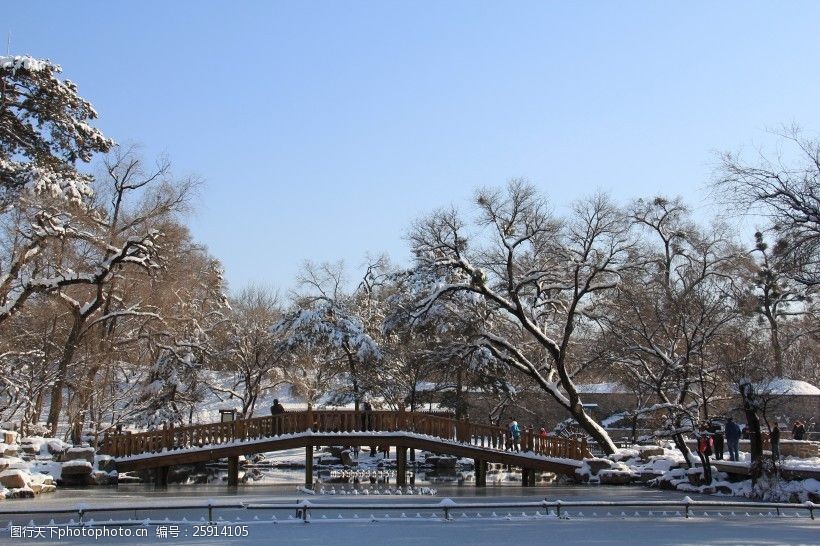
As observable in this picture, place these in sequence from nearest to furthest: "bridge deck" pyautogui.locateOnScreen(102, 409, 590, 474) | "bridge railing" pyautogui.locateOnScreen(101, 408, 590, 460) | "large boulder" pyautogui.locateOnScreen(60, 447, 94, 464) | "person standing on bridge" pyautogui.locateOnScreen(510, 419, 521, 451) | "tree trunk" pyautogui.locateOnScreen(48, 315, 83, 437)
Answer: "large boulder" pyautogui.locateOnScreen(60, 447, 94, 464)
"bridge deck" pyautogui.locateOnScreen(102, 409, 590, 474)
"bridge railing" pyautogui.locateOnScreen(101, 408, 590, 460)
"person standing on bridge" pyautogui.locateOnScreen(510, 419, 521, 451)
"tree trunk" pyautogui.locateOnScreen(48, 315, 83, 437)

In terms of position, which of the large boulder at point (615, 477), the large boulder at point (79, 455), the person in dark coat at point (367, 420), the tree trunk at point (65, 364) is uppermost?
the tree trunk at point (65, 364)

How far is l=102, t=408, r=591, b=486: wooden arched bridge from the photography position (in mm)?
27375

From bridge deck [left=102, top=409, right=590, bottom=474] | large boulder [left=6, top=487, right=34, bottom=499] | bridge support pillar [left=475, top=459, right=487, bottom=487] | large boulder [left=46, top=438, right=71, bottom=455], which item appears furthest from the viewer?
bridge support pillar [left=475, top=459, right=487, bottom=487]

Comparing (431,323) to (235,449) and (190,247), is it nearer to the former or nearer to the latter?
(235,449)

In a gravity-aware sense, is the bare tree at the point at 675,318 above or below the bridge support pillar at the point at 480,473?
above

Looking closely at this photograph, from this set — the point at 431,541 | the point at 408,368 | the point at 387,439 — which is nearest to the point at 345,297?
the point at 408,368

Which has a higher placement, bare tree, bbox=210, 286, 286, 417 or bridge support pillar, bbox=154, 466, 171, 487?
bare tree, bbox=210, 286, 286, 417

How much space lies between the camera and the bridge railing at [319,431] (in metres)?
27.6

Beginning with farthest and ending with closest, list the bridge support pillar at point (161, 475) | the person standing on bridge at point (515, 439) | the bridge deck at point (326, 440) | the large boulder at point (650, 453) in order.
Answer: the large boulder at point (650, 453) < the person standing on bridge at point (515, 439) < the bridge support pillar at point (161, 475) < the bridge deck at point (326, 440)

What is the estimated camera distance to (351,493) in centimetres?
2262

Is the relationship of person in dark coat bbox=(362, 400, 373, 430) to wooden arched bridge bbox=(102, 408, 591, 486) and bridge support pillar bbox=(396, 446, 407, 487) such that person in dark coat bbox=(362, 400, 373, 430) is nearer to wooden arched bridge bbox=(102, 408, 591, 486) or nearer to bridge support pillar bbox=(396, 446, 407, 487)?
wooden arched bridge bbox=(102, 408, 591, 486)

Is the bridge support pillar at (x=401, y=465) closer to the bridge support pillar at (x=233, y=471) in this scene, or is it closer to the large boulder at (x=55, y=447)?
the bridge support pillar at (x=233, y=471)

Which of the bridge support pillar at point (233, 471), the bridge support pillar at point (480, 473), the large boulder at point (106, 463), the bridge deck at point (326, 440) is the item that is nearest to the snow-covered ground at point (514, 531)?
the bridge deck at point (326, 440)

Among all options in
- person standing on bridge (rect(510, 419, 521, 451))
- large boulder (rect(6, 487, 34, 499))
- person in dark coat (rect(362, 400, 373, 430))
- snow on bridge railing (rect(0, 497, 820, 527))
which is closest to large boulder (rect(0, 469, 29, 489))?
large boulder (rect(6, 487, 34, 499))
